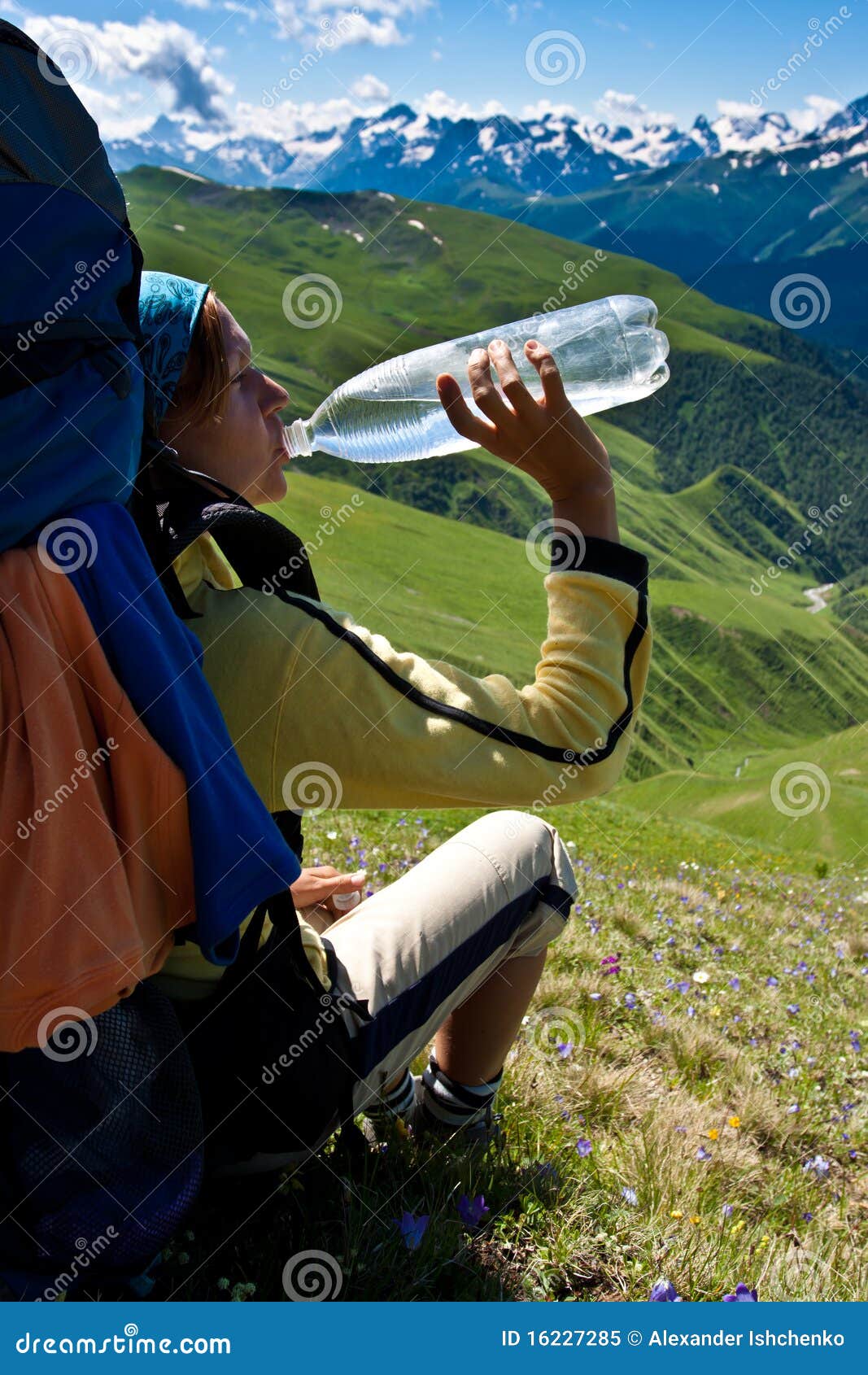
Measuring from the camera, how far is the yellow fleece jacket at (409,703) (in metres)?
2.44

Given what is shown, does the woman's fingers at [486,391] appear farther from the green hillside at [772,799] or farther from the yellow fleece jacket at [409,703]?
the green hillside at [772,799]

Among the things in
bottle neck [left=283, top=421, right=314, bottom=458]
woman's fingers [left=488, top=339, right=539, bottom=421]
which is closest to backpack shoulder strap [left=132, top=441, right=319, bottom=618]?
woman's fingers [left=488, top=339, right=539, bottom=421]

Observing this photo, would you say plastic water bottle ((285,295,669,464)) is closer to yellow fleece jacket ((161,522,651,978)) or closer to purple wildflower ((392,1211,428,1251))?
yellow fleece jacket ((161,522,651,978))

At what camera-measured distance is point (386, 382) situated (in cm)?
439

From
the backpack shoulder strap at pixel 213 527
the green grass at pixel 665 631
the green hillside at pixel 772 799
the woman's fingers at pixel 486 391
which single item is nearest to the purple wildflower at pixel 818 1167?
the backpack shoulder strap at pixel 213 527

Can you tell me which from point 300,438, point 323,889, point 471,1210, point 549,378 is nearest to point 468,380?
point 300,438

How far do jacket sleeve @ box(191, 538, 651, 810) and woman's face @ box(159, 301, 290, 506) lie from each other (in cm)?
51

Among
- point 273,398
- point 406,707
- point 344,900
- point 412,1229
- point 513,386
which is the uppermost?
point 513,386

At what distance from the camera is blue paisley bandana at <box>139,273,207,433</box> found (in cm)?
274

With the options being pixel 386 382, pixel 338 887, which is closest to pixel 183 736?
pixel 338 887

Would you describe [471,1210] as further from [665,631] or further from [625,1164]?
[665,631]

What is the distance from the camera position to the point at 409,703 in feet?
8.03

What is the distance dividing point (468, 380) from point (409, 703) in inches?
89.4

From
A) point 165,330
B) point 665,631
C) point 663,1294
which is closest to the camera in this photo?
point 165,330
